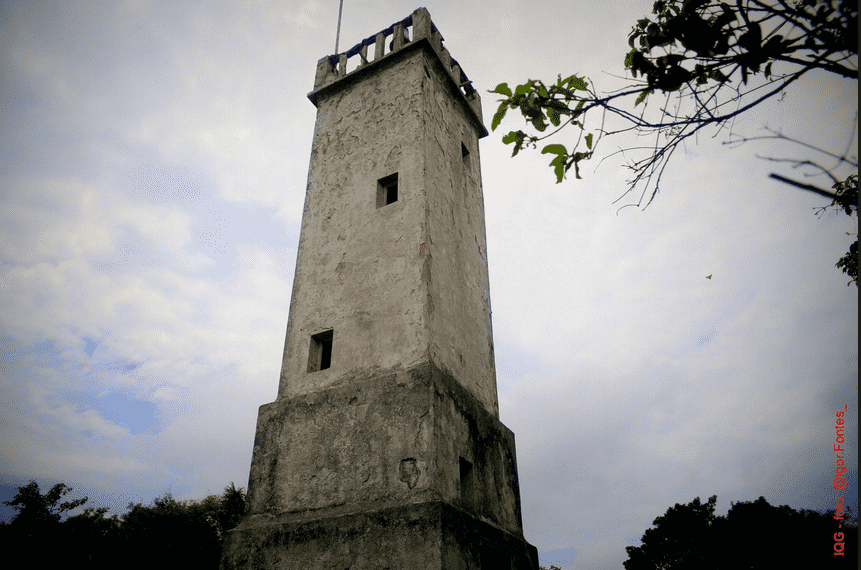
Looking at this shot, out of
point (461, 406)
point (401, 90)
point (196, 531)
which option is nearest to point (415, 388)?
point (461, 406)

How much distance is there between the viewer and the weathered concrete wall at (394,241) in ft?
20.1

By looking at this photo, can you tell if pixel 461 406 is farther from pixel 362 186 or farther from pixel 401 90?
pixel 401 90

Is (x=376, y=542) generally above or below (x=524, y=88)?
below

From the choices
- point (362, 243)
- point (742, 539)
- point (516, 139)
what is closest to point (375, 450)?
point (362, 243)

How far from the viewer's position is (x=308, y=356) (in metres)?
6.45

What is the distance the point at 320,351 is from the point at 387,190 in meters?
2.65

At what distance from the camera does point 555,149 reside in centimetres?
240

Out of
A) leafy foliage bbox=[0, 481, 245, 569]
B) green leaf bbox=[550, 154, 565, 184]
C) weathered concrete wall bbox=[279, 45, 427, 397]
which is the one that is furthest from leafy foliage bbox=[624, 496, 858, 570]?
green leaf bbox=[550, 154, 565, 184]

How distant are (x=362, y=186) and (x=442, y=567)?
519cm

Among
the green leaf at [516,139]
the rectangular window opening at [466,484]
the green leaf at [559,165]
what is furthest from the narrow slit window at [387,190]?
the green leaf at [559,165]

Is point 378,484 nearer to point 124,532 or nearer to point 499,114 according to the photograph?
point 499,114

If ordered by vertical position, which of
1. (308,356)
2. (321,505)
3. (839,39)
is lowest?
(321,505)

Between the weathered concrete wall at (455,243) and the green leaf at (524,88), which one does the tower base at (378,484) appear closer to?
the weathered concrete wall at (455,243)

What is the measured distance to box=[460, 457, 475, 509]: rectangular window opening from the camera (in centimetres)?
554
